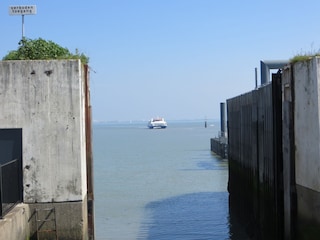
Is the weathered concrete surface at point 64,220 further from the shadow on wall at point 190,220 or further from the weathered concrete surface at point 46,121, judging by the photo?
the shadow on wall at point 190,220

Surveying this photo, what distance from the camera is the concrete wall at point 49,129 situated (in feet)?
45.9

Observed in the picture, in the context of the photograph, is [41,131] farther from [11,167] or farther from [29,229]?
[29,229]

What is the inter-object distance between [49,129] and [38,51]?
316cm

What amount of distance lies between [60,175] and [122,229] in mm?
7732

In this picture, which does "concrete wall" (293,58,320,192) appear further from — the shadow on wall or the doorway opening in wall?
the shadow on wall

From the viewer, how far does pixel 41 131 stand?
46.2ft

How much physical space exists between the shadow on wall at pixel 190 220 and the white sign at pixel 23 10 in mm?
8794

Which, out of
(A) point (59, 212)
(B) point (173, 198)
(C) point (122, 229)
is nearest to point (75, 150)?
(A) point (59, 212)

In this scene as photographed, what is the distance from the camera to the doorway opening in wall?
13.1 m

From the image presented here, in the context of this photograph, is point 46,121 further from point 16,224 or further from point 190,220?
point 190,220

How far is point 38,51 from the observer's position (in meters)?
16.2

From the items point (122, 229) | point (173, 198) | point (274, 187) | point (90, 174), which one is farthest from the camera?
point (173, 198)

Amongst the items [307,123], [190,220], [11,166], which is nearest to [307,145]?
[307,123]

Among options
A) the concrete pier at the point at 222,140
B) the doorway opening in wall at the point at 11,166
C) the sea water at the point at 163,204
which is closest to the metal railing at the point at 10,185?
the doorway opening in wall at the point at 11,166
